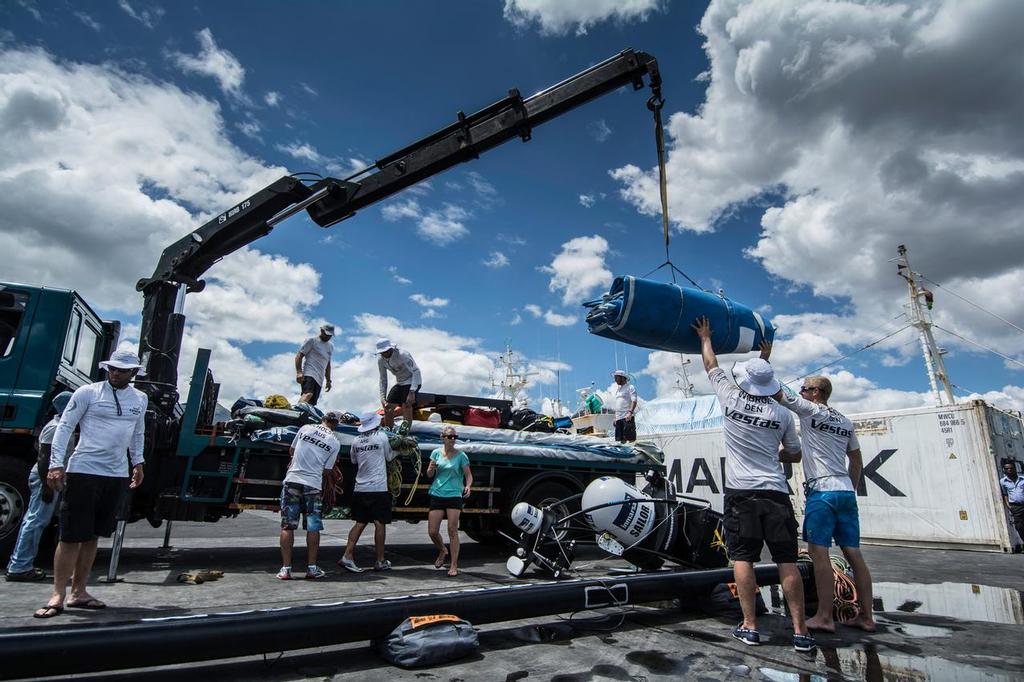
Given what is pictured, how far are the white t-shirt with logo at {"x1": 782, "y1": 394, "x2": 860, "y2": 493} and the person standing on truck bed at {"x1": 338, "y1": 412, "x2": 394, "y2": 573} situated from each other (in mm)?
4098

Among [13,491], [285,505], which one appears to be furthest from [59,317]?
[285,505]

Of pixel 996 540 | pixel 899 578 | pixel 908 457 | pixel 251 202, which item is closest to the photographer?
pixel 899 578

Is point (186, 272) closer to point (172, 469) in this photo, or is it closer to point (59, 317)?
point (59, 317)

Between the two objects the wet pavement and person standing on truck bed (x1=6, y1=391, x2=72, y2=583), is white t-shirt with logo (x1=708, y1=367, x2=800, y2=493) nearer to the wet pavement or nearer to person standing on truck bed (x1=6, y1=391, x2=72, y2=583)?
the wet pavement

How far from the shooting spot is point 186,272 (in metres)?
7.38

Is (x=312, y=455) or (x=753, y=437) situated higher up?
(x=753, y=437)

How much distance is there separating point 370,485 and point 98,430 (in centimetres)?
258

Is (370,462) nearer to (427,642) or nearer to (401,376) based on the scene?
(401,376)

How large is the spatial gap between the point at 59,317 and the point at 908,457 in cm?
1350

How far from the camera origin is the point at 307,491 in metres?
5.61

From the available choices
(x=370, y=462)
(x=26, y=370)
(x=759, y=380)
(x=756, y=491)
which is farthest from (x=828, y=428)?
(x=26, y=370)

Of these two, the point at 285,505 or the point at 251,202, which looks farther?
the point at 251,202

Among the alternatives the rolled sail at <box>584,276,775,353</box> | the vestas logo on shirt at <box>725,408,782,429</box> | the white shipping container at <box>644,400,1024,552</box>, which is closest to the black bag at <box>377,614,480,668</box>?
the vestas logo on shirt at <box>725,408,782,429</box>

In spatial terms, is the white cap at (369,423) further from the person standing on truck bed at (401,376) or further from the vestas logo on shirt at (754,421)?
the vestas logo on shirt at (754,421)
